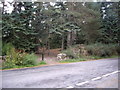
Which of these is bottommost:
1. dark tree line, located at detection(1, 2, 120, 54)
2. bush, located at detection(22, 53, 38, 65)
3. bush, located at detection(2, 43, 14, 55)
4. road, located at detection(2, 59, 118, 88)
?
road, located at detection(2, 59, 118, 88)

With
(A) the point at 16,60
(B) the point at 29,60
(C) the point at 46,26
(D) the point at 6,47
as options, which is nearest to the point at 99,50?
(C) the point at 46,26

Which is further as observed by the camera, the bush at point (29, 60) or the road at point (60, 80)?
the bush at point (29, 60)

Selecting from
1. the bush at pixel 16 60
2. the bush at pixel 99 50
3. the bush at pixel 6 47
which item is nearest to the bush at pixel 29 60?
the bush at pixel 16 60

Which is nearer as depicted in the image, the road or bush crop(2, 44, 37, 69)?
the road

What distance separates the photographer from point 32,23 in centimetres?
1681

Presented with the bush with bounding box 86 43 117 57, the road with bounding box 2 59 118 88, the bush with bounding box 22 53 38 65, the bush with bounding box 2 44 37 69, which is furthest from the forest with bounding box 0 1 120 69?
the road with bounding box 2 59 118 88

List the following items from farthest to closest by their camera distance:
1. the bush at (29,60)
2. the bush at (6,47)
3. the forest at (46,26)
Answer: the forest at (46,26), the bush at (6,47), the bush at (29,60)

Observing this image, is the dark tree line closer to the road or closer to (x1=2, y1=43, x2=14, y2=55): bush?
(x1=2, y1=43, x2=14, y2=55): bush

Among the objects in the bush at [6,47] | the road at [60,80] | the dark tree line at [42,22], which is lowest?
the road at [60,80]

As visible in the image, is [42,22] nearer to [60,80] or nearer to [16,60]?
[16,60]

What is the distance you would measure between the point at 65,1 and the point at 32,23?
19.7 ft

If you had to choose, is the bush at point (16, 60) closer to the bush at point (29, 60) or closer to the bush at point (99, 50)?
the bush at point (29, 60)

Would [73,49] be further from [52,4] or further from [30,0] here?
[30,0]

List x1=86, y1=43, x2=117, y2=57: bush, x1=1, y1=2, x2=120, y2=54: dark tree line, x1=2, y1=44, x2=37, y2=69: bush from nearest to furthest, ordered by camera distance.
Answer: x1=2, y1=44, x2=37, y2=69: bush, x1=1, y1=2, x2=120, y2=54: dark tree line, x1=86, y1=43, x2=117, y2=57: bush
